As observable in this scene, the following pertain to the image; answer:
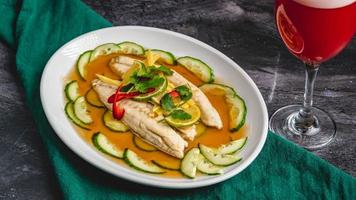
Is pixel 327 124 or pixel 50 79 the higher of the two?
pixel 50 79

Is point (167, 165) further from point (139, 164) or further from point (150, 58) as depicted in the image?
point (150, 58)

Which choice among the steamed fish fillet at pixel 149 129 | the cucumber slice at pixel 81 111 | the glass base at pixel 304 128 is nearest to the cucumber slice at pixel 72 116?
the cucumber slice at pixel 81 111

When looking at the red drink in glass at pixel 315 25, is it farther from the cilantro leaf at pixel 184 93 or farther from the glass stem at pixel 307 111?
the cilantro leaf at pixel 184 93

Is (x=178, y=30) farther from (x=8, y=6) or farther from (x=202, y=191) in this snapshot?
(x=202, y=191)

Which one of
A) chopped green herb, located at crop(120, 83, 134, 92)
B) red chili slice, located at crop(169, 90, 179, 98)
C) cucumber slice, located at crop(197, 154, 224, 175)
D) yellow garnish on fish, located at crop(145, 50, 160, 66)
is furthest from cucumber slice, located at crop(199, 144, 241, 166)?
yellow garnish on fish, located at crop(145, 50, 160, 66)

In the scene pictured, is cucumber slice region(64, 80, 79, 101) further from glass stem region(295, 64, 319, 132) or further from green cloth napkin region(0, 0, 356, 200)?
glass stem region(295, 64, 319, 132)

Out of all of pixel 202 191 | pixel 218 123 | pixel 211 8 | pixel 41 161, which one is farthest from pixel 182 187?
pixel 211 8
